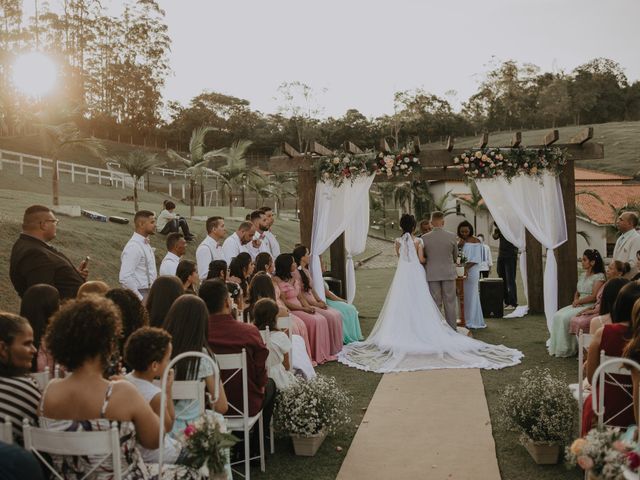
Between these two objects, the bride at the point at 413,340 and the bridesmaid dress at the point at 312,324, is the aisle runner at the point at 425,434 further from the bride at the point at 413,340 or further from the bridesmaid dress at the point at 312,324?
the bridesmaid dress at the point at 312,324

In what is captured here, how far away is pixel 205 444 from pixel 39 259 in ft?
10.9

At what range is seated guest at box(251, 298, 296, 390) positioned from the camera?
5887mm

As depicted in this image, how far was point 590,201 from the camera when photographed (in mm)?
37688

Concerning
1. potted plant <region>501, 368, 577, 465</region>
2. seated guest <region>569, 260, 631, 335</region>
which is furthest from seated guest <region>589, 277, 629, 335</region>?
seated guest <region>569, 260, 631, 335</region>

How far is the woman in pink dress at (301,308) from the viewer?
353 inches

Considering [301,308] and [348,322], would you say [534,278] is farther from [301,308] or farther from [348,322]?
[301,308]

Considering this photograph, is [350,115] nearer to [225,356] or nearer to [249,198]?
[249,198]

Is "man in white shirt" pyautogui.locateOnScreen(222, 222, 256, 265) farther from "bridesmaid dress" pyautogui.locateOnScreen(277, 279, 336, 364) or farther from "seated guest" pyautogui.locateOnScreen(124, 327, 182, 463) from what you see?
"seated guest" pyautogui.locateOnScreen(124, 327, 182, 463)

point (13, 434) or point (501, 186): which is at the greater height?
point (501, 186)

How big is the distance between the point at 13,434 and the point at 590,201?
126 ft

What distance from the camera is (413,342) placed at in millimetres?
9688

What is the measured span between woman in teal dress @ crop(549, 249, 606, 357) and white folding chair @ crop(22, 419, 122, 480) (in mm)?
7467

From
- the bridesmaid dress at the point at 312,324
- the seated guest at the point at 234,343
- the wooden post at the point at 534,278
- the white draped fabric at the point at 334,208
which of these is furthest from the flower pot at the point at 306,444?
the wooden post at the point at 534,278

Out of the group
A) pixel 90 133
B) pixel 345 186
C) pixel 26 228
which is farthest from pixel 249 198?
pixel 26 228
